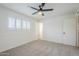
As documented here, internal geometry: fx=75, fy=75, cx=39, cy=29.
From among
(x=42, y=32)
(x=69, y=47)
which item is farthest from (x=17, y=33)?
(x=69, y=47)

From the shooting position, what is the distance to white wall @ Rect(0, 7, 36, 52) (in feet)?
6.91

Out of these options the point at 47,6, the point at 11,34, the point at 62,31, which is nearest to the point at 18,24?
the point at 11,34

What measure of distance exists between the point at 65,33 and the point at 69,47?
20.1 inches

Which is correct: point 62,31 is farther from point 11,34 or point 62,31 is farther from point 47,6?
point 11,34

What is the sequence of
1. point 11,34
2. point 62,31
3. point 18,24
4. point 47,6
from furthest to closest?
point 11,34, point 62,31, point 18,24, point 47,6

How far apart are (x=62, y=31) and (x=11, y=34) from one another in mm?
1587

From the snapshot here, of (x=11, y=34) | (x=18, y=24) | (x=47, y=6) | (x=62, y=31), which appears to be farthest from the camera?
(x=11, y=34)

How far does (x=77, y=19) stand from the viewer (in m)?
2.04

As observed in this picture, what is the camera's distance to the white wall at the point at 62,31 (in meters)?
2.02

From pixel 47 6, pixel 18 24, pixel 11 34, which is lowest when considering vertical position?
pixel 11 34

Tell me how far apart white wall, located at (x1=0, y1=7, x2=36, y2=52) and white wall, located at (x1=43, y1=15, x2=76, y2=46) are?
0.40 metres

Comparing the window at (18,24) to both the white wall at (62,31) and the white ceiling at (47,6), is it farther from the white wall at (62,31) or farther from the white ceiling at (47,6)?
the white wall at (62,31)

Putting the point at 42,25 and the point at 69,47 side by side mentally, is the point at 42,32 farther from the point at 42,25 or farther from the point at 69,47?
the point at 69,47

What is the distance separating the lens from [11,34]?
239 centimetres
